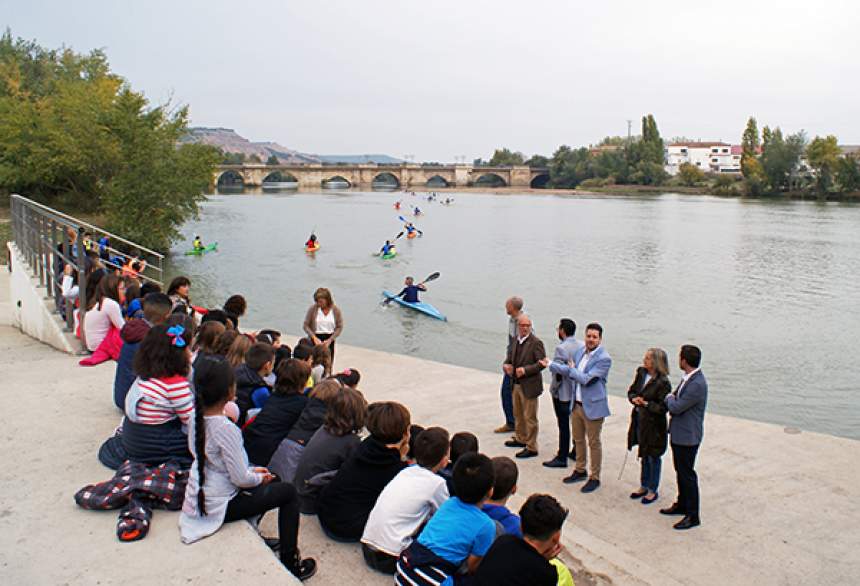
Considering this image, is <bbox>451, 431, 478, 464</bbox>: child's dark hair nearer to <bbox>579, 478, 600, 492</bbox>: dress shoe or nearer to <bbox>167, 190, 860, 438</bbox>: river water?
<bbox>579, 478, 600, 492</bbox>: dress shoe

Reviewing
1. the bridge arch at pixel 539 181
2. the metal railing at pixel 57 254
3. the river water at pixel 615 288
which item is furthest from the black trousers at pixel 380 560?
the bridge arch at pixel 539 181

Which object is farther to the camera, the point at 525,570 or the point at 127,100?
the point at 127,100

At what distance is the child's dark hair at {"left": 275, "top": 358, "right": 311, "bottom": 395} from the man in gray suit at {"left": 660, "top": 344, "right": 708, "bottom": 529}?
10.9 ft

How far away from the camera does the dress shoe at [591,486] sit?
7316mm

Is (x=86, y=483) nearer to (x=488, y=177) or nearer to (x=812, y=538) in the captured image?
(x=812, y=538)

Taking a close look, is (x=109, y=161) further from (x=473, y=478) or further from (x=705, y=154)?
(x=705, y=154)

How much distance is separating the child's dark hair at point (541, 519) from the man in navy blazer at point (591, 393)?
143 inches

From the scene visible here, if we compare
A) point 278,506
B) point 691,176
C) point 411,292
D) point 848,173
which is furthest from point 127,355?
point 691,176

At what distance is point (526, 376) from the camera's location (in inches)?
310

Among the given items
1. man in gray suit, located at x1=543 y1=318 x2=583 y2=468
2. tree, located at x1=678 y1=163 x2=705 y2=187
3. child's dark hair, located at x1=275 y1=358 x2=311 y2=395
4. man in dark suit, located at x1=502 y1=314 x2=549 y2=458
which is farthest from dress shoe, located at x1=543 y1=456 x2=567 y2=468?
tree, located at x1=678 y1=163 x2=705 y2=187

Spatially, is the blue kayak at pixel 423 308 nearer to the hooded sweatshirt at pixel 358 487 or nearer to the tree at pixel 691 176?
the hooded sweatshirt at pixel 358 487

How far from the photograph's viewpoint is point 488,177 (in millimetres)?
156500

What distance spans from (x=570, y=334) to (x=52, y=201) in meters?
36.6

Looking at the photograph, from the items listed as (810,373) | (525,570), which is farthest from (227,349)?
(810,373)
